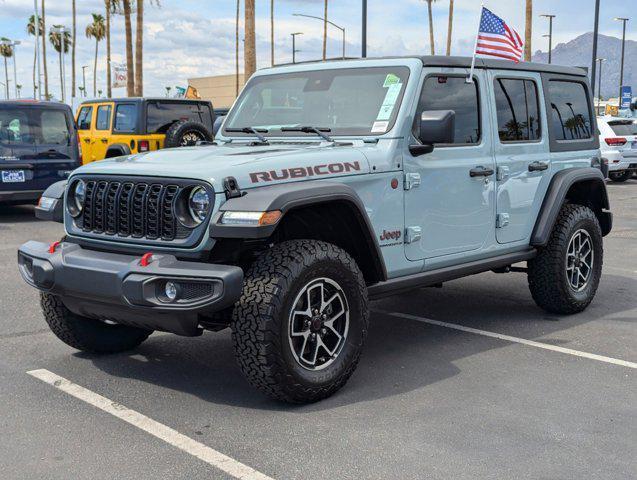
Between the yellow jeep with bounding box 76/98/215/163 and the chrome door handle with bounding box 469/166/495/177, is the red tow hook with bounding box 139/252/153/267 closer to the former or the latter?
the chrome door handle with bounding box 469/166/495/177

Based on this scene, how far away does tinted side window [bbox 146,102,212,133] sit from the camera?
15.6 meters

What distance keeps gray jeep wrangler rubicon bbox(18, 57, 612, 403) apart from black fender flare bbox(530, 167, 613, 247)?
0.07ft

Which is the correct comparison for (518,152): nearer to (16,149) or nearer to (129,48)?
(16,149)

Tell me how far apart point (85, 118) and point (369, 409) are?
14.2m

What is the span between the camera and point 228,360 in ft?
18.0

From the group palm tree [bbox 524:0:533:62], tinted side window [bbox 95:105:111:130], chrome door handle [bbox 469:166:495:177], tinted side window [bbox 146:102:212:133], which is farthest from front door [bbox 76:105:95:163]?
palm tree [bbox 524:0:533:62]

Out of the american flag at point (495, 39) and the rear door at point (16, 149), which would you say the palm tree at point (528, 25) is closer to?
the rear door at point (16, 149)

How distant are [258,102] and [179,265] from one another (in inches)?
84.5

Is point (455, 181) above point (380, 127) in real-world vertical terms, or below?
below

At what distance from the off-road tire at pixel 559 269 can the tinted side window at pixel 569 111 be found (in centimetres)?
62

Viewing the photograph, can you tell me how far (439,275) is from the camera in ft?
18.0

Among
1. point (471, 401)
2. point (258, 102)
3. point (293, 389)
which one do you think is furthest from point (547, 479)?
point (258, 102)

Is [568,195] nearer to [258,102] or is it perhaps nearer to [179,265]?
[258,102]

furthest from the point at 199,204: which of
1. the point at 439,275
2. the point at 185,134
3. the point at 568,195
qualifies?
the point at 185,134
